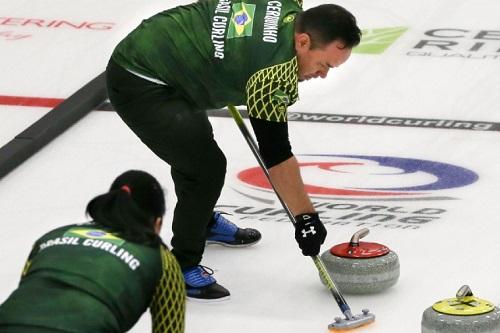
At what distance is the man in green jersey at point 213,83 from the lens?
568cm

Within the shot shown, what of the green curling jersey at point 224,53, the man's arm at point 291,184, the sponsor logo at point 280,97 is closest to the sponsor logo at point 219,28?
the green curling jersey at point 224,53

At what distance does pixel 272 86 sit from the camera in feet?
18.6

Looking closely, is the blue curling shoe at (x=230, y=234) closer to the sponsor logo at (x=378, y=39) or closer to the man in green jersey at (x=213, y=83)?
the man in green jersey at (x=213, y=83)

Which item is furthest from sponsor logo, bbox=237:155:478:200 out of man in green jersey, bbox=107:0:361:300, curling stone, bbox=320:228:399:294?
man in green jersey, bbox=107:0:361:300

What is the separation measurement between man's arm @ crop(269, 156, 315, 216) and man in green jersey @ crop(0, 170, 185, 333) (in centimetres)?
160

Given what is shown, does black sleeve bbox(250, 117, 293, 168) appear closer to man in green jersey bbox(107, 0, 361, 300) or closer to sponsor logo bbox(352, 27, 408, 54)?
man in green jersey bbox(107, 0, 361, 300)

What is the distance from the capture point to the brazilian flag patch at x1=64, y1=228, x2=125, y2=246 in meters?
4.11

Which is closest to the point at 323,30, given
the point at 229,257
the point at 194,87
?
the point at 194,87

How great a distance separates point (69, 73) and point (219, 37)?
338 cm

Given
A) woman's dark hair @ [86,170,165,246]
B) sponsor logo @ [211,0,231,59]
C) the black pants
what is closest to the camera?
woman's dark hair @ [86,170,165,246]

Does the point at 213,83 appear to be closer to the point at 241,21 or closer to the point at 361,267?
the point at 241,21

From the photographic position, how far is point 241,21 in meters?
5.94

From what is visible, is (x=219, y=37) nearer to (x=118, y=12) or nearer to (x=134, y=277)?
(x=134, y=277)

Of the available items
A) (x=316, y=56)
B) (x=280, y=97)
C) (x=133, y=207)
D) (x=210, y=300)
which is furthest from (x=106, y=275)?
(x=210, y=300)
